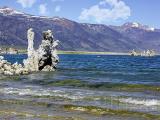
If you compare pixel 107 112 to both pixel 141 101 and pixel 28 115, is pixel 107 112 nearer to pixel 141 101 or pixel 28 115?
pixel 28 115

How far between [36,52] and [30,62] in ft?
10.0

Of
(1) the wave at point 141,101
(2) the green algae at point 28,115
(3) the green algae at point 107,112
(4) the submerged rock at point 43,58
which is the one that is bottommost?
(2) the green algae at point 28,115

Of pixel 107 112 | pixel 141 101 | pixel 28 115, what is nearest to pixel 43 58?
pixel 141 101

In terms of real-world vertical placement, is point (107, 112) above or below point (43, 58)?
below

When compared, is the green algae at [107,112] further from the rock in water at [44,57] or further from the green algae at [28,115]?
the rock in water at [44,57]

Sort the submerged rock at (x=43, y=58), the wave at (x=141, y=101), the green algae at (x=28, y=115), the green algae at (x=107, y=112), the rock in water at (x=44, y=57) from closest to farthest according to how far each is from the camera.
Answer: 1. the green algae at (x=28, y=115)
2. the green algae at (x=107, y=112)
3. the wave at (x=141, y=101)
4. the submerged rock at (x=43, y=58)
5. the rock in water at (x=44, y=57)

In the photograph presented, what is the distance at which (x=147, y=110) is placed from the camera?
40094 mm

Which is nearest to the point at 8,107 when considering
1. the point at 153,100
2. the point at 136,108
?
the point at 136,108

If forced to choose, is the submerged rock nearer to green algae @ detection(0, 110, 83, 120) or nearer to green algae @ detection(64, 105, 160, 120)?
green algae @ detection(64, 105, 160, 120)

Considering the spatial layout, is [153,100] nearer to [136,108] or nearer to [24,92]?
[136,108]

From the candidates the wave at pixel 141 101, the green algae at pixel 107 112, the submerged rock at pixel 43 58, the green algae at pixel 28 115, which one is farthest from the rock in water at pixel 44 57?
the green algae at pixel 28 115

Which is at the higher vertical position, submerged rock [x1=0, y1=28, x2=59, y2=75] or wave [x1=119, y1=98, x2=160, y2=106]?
submerged rock [x1=0, y1=28, x2=59, y2=75]

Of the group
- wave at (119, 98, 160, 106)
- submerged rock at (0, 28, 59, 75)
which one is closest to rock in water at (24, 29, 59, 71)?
submerged rock at (0, 28, 59, 75)

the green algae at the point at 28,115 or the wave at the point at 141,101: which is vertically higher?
the wave at the point at 141,101
